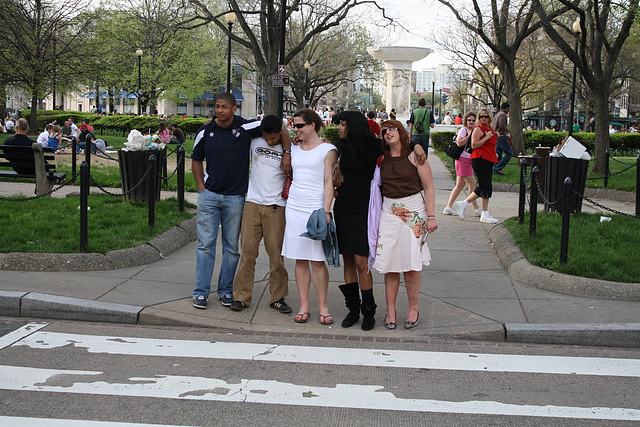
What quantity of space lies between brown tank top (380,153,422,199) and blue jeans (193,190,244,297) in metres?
1.50

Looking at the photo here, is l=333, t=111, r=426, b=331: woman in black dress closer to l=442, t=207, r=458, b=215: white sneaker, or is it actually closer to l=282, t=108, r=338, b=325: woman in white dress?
l=282, t=108, r=338, b=325: woman in white dress

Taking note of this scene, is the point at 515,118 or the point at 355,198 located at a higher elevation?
the point at 515,118

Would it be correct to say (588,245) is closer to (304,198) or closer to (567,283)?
(567,283)

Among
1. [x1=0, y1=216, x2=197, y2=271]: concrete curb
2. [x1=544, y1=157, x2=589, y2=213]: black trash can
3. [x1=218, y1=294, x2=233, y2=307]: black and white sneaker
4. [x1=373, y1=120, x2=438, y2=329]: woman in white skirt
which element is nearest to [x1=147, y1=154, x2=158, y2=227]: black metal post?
[x1=0, y1=216, x2=197, y2=271]: concrete curb

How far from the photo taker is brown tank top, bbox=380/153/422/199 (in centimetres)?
594

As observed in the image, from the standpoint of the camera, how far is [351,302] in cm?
626

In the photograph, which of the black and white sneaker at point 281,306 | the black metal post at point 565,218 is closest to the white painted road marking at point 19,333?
the black and white sneaker at point 281,306

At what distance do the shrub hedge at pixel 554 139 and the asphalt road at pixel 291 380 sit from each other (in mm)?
24935

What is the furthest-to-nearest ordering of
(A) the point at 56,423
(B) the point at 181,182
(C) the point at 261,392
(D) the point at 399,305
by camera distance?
(B) the point at 181,182 → (D) the point at 399,305 → (C) the point at 261,392 → (A) the point at 56,423

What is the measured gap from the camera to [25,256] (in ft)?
24.7

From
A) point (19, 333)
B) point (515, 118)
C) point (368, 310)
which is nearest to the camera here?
point (19, 333)

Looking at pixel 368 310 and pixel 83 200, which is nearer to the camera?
pixel 368 310

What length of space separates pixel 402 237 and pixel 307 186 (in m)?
0.95

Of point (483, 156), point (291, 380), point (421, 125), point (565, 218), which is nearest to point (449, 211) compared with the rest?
point (483, 156)
